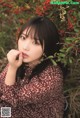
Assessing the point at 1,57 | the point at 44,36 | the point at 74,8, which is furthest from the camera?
the point at 1,57

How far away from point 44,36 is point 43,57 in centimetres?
14

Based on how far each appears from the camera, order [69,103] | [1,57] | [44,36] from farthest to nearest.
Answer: [1,57], [69,103], [44,36]

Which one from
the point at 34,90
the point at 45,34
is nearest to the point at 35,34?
the point at 45,34

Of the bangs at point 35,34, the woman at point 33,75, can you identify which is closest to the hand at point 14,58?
the woman at point 33,75

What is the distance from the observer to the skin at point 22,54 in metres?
2.15

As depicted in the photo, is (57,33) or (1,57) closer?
(57,33)

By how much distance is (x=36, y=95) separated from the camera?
7.22ft

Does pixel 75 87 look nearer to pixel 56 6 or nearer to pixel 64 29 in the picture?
pixel 64 29

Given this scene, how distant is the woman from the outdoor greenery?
0.09m

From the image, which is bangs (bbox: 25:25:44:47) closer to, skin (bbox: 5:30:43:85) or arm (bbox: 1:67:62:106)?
skin (bbox: 5:30:43:85)

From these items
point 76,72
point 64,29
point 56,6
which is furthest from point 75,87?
point 56,6

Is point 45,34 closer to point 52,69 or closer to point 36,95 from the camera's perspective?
point 52,69

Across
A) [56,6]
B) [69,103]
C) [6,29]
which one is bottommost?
[69,103]

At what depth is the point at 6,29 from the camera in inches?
119
